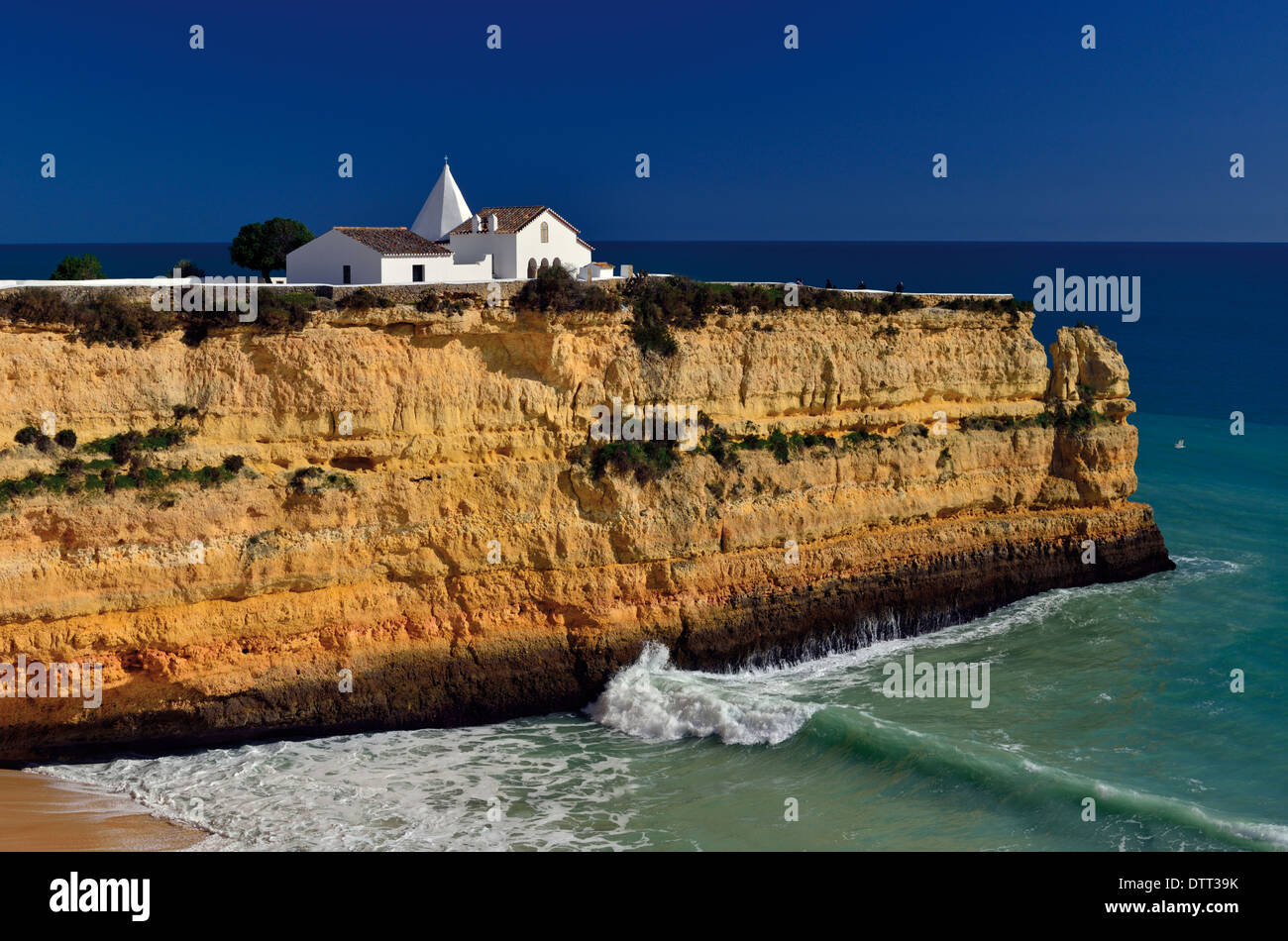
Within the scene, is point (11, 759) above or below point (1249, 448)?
below

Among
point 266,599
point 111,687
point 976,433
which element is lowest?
point 111,687

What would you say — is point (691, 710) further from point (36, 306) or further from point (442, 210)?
point (442, 210)

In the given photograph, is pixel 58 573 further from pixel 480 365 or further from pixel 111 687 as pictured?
pixel 480 365

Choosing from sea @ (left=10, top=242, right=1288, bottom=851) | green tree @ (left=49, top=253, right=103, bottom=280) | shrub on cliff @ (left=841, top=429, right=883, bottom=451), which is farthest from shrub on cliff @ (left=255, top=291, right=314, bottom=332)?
shrub on cliff @ (left=841, top=429, right=883, bottom=451)

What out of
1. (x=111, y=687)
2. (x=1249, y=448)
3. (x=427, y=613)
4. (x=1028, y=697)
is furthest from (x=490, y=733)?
(x=1249, y=448)

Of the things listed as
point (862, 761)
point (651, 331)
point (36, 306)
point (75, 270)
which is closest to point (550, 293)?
point (651, 331)

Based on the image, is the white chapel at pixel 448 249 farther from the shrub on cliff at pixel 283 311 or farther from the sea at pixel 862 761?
the sea at pixel 862 761
